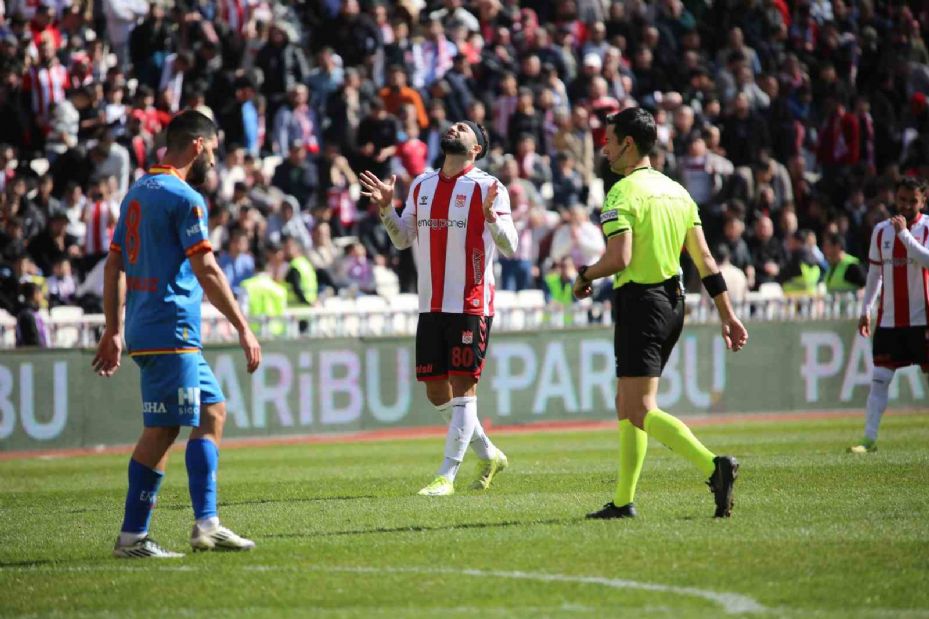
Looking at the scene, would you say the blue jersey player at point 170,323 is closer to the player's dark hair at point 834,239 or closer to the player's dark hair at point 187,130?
the player's dark hair at point 187,130

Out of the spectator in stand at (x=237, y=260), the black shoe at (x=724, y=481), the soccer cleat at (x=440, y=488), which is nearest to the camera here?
the black shoe at (x=724, y=481)

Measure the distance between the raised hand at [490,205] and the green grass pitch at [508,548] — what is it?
191 centimetres

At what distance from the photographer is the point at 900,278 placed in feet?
47.0

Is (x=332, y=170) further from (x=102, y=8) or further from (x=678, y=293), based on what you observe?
(x=678, y=293)

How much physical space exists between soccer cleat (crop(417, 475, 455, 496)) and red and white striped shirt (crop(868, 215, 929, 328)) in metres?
→ 5.34

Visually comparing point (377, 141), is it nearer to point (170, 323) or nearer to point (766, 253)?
point (766, 253)

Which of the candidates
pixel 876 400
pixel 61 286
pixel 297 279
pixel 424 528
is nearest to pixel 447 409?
pixel 424 528

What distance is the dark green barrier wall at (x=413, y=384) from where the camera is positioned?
18172 millimetres

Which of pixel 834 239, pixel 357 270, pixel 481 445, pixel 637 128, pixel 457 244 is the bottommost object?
pixel 481 445

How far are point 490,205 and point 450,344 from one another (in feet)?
3.73

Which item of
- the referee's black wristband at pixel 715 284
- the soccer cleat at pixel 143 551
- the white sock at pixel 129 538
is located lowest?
the soccer cleat at pixel 143 551

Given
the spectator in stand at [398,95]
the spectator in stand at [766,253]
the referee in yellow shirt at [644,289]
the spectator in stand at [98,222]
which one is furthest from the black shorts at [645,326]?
the spectator in stand at [766,253]

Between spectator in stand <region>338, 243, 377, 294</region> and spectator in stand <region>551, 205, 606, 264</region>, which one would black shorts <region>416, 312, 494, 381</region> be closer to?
spectator in stand <region>338, 243, 377, 294</region>

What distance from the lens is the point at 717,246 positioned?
23484 millimetres
